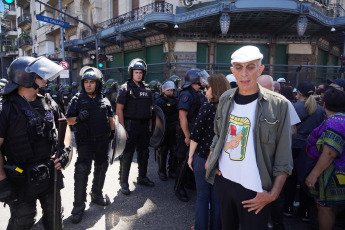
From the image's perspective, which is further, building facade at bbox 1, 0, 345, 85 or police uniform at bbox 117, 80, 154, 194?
building facade at bbox 1, 0, 345, 85

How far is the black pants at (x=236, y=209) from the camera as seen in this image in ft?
5.21

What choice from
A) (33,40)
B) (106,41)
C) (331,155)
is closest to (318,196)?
(331,155)

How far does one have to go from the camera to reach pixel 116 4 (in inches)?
657

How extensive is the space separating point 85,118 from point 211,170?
1800 mm

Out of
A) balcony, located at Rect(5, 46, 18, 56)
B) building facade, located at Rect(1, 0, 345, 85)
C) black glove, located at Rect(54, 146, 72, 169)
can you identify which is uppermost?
balcony, located at Rect(5, 46, 18, 56)

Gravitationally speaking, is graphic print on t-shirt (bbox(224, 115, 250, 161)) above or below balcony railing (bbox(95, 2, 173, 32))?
below

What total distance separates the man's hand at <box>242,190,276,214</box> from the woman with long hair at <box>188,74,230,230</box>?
70 centimetres

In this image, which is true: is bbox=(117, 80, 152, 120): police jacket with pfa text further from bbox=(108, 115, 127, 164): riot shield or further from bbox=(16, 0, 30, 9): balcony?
bbox=(16, 0, 30, 9): balcony

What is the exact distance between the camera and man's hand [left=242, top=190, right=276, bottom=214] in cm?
149

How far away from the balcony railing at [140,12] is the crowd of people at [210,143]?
1069 cm

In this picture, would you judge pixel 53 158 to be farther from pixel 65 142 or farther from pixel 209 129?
pixel 209 129

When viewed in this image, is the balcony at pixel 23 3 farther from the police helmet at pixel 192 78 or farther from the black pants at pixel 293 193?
the black pants at pixel 293 193

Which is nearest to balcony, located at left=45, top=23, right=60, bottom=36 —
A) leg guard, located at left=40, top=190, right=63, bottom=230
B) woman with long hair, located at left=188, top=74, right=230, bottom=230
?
leg guard, located at left=40, top=190, right=63, bottom=230

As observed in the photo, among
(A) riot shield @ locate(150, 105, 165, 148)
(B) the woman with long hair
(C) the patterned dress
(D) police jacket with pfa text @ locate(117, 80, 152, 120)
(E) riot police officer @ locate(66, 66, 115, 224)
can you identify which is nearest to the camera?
(C) the patterned dress
